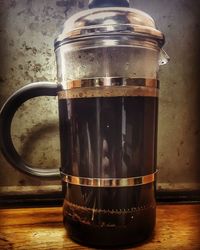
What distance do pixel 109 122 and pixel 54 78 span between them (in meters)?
0.33

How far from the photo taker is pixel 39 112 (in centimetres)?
83

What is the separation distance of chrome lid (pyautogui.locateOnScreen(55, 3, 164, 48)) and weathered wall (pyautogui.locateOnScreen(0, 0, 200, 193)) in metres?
0.26

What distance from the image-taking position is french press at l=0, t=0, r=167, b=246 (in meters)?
0.54

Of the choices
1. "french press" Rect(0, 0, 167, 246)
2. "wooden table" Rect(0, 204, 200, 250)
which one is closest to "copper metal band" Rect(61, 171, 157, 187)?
"french press" Rect(0, 0, 167, 246)

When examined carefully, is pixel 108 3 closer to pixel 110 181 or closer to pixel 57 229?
pixel 110 181

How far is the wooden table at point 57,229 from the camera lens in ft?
1.90

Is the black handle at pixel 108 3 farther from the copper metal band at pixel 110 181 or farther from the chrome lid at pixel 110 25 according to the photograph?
the copper metal band at pixel 110 181

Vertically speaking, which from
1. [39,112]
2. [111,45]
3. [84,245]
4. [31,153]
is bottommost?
[84,245]

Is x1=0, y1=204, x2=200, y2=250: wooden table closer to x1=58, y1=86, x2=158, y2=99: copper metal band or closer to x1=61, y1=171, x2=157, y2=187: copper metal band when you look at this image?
x1=61, y1=171, x2=157, y2=187: copper metal band

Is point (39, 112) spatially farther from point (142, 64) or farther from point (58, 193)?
point (142, 64)

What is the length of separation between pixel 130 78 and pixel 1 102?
1.35ft

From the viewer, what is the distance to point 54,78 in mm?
824

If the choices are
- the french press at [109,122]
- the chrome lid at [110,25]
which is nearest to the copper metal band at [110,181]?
the french press at [109,122]

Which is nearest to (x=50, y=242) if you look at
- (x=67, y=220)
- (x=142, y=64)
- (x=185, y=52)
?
(x=67, y=220)
